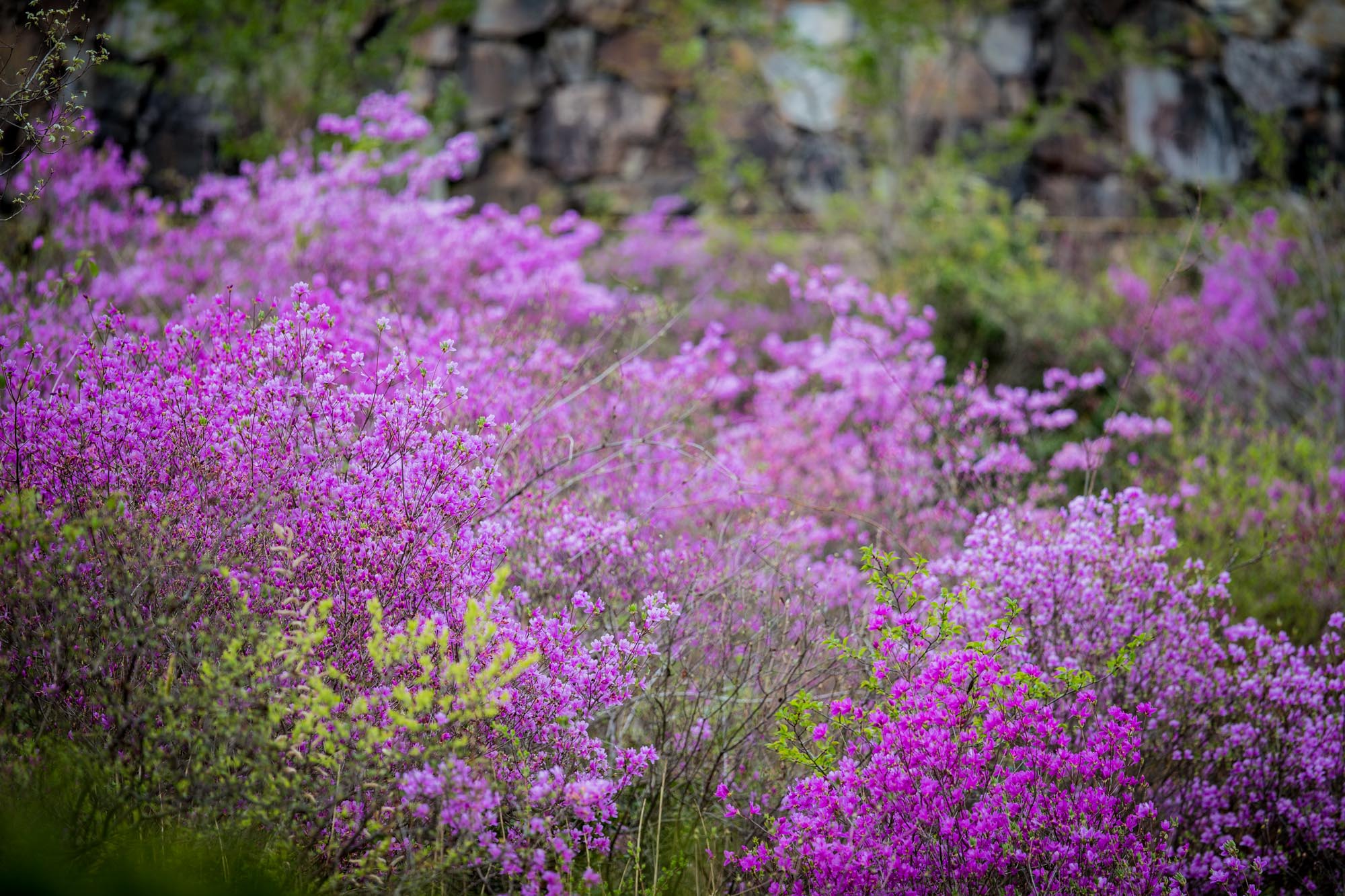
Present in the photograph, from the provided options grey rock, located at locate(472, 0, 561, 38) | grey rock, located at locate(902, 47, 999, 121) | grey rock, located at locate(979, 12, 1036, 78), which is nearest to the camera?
grey rock, located at locate(902, 47, 999, 121)

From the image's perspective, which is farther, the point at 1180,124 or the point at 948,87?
the point at 1180,124

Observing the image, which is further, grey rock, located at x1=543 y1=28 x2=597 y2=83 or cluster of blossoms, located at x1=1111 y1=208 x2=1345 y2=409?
grey rock, located at x1=543 y1=28 x2=597 y2=83

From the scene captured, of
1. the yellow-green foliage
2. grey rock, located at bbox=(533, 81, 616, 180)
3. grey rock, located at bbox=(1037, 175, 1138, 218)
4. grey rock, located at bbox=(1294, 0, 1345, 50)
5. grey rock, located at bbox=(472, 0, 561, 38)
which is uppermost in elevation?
grey rock, located at bbox=(1294, 0, 1345, 50)

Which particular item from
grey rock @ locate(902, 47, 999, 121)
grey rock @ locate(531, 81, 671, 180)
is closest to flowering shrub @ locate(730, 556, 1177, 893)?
grey rock @ locate(902, 47, 999, 121)

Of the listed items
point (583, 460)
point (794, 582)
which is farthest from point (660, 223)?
point (794, 582)

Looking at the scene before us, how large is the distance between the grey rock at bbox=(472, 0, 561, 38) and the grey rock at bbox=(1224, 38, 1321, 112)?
388 inches

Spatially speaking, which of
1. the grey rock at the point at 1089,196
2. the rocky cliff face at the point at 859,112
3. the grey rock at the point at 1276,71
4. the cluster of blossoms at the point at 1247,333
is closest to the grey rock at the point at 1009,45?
the rocky cliff face at the point at 859,112

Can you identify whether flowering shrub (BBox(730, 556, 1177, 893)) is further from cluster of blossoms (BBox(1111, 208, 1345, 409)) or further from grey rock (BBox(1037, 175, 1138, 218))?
grey rock (BBox(1037, 175, 1138, 218))

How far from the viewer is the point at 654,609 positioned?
2.93 metres

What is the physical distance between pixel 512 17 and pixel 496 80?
90 cm

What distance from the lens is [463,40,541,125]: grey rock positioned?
1417 centimetres

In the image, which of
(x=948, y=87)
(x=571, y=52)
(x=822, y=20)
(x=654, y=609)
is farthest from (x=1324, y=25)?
(x=654, y=609)

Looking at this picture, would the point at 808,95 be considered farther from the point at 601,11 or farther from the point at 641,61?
the point at 601,11

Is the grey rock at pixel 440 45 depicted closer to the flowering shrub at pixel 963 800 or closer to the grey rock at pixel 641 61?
the grey rock at pixel 641 61
